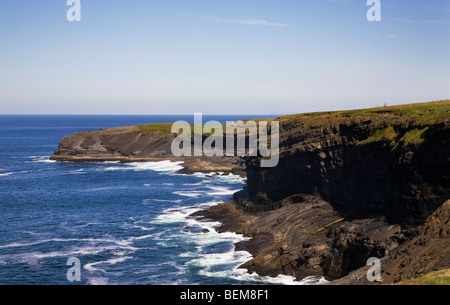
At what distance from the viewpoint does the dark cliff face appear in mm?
45625

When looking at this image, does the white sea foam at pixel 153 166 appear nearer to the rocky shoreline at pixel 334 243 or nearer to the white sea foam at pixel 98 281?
the rocky shoreline at pixel 334 243

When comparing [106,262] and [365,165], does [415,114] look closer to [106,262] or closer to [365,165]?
[365,165]

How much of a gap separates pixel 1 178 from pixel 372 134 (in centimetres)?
9494

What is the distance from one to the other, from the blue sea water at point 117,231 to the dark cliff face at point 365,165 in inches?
518

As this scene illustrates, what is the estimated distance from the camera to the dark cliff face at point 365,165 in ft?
150

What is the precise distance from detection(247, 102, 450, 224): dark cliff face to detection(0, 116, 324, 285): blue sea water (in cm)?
1315

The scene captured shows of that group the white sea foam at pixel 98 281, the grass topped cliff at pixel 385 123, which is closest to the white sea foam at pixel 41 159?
the grass topped cliff at pixel 385 123

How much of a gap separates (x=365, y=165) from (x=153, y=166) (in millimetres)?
90260

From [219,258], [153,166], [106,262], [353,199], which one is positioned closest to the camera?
[106,262]

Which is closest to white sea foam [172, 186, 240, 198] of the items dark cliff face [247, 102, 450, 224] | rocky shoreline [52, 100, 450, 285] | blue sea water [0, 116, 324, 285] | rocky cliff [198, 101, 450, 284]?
blue sea water [0, 116, 324, 285]

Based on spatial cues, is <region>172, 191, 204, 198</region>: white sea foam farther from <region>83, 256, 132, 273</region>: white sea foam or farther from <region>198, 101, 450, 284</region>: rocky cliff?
<region>83, 256, 132, 273</region>: white sea foam

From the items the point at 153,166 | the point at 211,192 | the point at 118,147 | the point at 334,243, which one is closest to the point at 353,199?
the point at 334,243

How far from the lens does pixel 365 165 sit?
183ft
